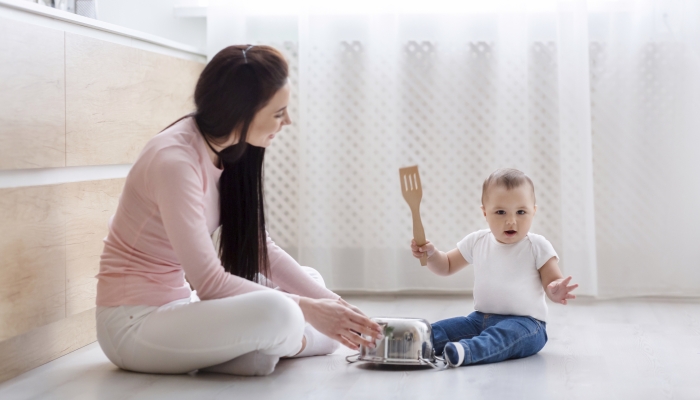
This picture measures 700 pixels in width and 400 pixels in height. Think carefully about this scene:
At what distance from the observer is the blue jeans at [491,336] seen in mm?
1476

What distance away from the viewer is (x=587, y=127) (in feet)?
7.32

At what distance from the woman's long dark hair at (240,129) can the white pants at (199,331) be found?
7.2 inches

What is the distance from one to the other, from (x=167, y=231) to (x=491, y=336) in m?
0.67

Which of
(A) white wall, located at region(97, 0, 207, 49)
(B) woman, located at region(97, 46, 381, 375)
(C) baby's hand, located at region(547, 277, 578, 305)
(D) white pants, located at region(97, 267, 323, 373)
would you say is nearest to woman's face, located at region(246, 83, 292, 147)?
(B) woman, located at region(97, 46, 381, 375)

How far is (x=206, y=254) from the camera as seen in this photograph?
50.3 inches

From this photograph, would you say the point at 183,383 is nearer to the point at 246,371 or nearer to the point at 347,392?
the point at 246,371

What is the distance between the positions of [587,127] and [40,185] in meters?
1.52

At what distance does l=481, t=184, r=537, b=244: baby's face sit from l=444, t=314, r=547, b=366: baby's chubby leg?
18 centimetres

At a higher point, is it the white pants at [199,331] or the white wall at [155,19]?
the white wall at [155,19]

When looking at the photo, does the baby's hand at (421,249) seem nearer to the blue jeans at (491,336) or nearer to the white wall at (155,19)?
the blue jeans at (491,336)

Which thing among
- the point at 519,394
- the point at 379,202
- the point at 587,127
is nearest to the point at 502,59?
the point at 587,127

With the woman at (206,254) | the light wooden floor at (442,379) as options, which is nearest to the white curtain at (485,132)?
the light wooden floor at (442,379)

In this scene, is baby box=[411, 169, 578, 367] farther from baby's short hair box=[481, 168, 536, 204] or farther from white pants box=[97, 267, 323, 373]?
white pants box=[97, 267, 323, 373]

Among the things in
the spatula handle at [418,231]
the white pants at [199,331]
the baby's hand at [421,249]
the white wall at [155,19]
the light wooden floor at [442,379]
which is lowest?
the light wooden floor at [442,379]
